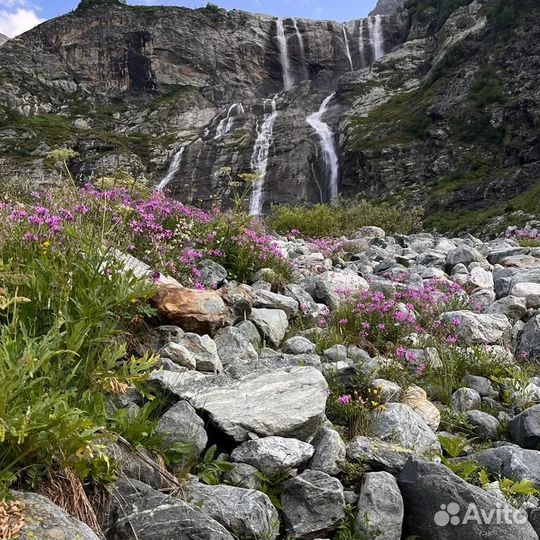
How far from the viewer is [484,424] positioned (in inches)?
139

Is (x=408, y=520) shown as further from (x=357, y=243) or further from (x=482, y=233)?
(x=482, y=233)

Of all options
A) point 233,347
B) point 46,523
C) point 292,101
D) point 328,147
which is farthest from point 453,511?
point 292,101

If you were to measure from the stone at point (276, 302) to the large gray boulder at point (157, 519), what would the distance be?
289 centimetres

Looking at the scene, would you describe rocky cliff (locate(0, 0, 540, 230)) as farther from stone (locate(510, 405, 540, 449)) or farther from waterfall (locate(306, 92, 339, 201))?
stone (locate(510, 405, 540, 449))

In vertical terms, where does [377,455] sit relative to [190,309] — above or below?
below

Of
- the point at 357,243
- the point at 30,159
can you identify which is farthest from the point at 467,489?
the point at 30,159

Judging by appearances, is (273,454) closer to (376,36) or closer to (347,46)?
(347,46)

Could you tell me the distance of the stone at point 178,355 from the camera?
3.36 meters

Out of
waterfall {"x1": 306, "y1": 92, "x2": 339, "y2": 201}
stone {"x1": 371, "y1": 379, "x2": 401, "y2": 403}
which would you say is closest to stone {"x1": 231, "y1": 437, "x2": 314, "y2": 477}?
stone {"x1": 371, "y1": 379, "x2": 401, "y2": 403}

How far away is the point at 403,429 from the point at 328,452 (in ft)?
2.09

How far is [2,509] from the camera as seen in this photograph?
5.94ft

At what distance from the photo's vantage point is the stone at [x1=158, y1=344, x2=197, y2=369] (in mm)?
3359

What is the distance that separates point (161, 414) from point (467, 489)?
1.62 meters

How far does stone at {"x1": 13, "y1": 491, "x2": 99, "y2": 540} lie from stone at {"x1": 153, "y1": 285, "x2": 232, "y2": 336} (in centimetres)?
201
